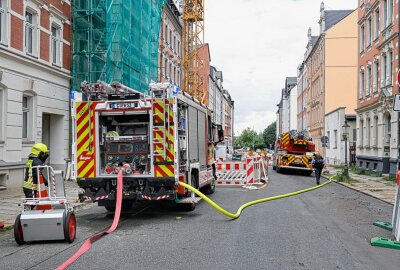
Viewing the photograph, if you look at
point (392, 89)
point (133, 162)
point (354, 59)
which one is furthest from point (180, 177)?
point (354, 59)

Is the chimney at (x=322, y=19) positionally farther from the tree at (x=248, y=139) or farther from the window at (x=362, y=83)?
the tree at (x=248, y=139)

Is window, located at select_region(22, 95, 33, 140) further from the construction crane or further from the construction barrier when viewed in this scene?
the construction crane

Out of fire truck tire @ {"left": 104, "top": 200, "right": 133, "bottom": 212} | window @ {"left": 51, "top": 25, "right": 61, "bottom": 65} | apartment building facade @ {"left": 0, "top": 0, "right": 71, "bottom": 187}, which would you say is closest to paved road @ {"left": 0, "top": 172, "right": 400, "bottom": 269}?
fire truck tire @ {"left": 104, "top": 200, "right": 133, "bottom": 212}

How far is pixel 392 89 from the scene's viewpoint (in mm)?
24766

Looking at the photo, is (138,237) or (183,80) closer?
(138,237)

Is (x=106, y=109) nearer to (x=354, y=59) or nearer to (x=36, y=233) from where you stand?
(x=36, y=233)

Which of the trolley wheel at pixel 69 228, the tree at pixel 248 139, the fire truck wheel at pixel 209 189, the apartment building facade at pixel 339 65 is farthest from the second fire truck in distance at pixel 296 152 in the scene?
the tree at pixel 248 139

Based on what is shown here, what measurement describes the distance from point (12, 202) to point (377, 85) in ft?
74.7

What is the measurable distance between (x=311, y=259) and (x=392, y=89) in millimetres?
20495

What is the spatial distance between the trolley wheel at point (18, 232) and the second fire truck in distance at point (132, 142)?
267 cm

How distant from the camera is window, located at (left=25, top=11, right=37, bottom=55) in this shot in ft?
57.2

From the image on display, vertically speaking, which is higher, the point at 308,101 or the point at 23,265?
the point at 308,101

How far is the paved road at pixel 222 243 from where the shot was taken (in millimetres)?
6438

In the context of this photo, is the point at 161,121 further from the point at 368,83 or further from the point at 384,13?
the point at 368,83
